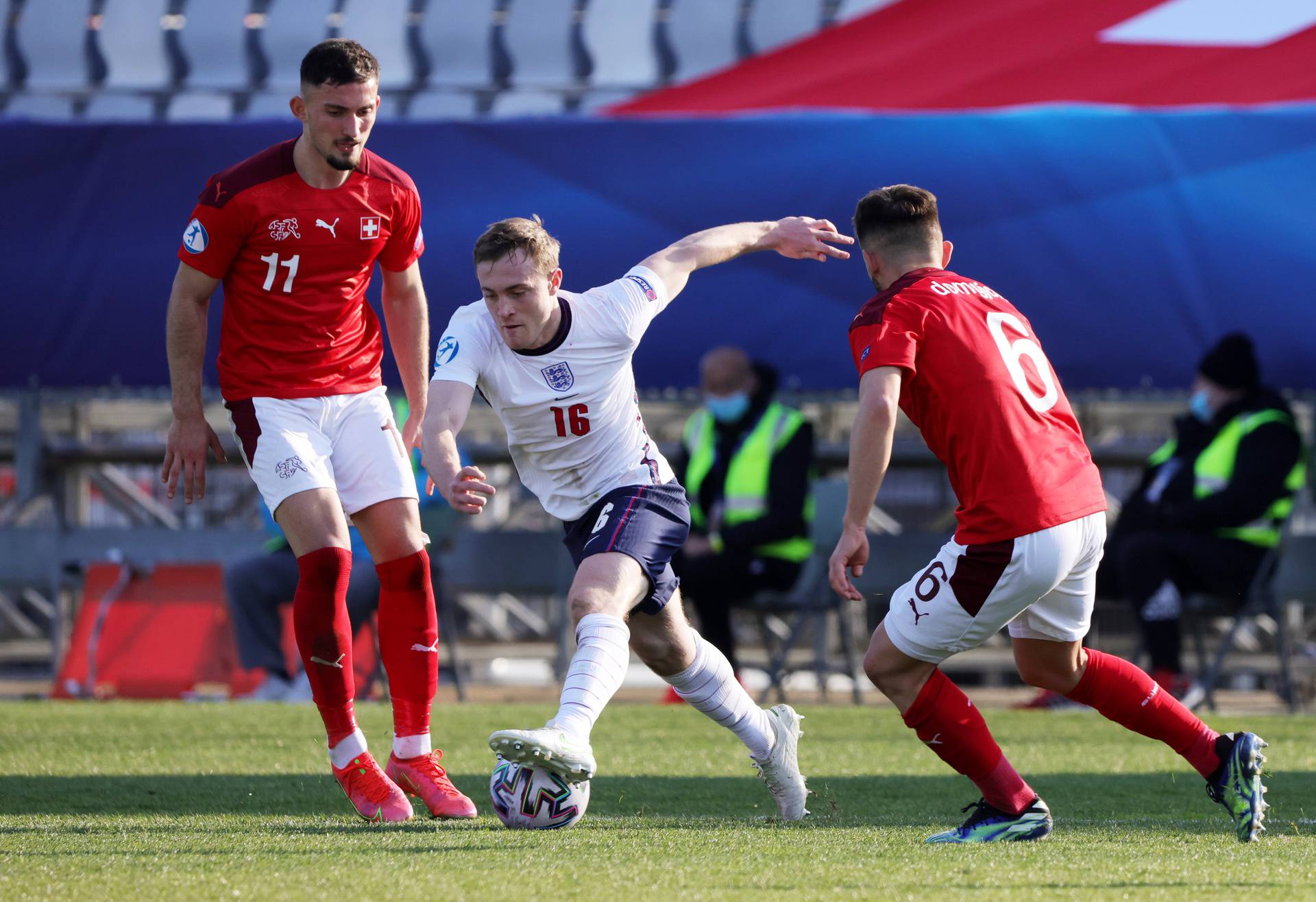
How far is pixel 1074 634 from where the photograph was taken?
13.9 feet

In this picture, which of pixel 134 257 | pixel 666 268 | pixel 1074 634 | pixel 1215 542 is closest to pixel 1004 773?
pixel 1074 634

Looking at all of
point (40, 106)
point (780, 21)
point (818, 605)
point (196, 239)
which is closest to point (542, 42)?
point (780, 21)

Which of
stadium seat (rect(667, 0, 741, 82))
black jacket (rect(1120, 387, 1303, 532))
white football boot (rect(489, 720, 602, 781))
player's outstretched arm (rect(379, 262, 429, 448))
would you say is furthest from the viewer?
stadium seat (rect(667, 0, 741, 82))

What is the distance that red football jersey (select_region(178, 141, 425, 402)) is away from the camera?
4.53m

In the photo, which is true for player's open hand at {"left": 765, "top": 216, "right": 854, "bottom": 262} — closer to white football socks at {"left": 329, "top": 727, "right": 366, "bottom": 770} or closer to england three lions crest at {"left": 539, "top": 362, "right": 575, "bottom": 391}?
england three lions crest at {"left": 539, "top": 362, "right": 575, "bottom": 391}

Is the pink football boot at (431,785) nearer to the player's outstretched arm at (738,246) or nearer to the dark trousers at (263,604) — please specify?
the player's outstretched arm at (738,246)

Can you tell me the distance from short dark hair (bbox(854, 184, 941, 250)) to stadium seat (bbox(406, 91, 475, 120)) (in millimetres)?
6745

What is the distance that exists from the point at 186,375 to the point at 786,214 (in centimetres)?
509

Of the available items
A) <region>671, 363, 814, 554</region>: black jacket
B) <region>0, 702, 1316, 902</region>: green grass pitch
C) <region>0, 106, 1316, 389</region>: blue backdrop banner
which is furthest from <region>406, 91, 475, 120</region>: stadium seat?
<region>0, 702, 1316, 902</region>: green grass pitch

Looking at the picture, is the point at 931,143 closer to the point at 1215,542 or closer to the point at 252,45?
the point at 1215,542

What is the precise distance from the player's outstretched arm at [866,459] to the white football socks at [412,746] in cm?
130

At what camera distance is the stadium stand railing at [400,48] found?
10.6 meters

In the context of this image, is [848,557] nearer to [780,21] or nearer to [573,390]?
[573,390]

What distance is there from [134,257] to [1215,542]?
6.03m
